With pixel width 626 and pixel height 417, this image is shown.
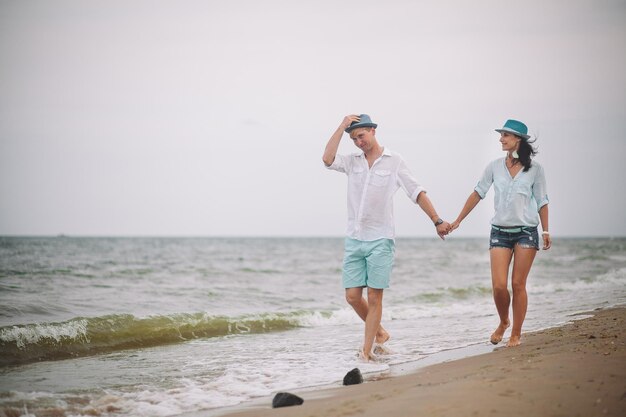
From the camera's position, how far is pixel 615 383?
397 centimetres

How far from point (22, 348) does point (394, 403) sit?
19.0ft

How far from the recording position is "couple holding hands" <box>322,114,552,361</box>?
619 cm

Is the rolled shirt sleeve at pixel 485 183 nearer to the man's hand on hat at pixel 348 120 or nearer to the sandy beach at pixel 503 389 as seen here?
the man's hand on hat at pixel 348 120

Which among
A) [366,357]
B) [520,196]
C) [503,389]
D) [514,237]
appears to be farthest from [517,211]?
[503,389]

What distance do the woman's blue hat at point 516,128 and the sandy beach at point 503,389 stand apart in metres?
2.13

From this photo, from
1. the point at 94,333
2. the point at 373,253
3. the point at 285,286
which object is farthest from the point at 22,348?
the point at 285,286

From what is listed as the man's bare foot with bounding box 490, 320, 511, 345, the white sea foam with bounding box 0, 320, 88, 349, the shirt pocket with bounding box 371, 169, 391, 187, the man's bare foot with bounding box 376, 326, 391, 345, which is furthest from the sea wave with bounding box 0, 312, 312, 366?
the shirt pocket with bounding box 371, 169, 391, 187

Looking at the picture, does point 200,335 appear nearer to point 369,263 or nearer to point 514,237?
point 369,263

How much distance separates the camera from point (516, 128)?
623cm

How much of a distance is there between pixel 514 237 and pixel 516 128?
1116 millimetres

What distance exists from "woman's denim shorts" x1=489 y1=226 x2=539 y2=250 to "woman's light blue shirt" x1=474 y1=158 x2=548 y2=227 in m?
0.07

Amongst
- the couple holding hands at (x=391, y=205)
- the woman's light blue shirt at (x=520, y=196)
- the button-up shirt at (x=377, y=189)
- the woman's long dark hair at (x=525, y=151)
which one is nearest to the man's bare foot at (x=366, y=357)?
the couple holding hands at (x=391, y=205)

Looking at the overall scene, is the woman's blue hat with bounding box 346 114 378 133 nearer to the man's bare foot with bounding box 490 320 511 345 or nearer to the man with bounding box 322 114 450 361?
the man with bounding box 322 114 450 361

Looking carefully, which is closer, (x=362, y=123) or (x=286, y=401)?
(x=286, y=401)
